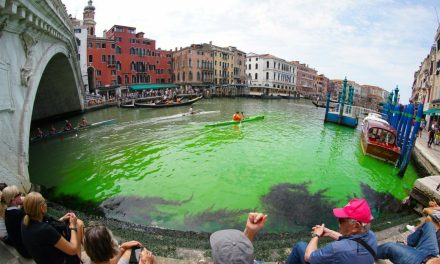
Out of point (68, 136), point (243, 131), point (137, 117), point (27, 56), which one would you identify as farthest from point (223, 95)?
point (27, 56)

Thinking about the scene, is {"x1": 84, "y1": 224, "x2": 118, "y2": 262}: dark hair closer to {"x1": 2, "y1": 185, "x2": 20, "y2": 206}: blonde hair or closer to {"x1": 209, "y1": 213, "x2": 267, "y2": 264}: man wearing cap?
{"x1": 209, "y1": 213, "x2": 267, "y2": 264}: man wearing cap

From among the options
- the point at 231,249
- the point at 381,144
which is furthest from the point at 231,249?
the point at 381,144

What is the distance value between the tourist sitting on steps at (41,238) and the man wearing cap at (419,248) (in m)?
4.42

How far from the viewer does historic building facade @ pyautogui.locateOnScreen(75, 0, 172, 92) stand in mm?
44344

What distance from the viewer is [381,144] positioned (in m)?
15.5

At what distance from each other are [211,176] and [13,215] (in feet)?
29.1

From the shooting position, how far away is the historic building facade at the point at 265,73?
77750mm

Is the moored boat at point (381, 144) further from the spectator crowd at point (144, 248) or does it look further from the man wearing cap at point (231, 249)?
the man wearing cap at point (231, 249)

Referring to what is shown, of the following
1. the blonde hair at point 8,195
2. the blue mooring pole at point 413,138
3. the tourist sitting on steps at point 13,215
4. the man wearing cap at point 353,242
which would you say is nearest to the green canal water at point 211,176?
the blue mooring pole at point 413,138

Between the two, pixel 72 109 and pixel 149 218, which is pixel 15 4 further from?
pixel 72 109

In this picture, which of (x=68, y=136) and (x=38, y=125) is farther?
(x=38, y=125)

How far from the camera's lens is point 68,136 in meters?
19.0

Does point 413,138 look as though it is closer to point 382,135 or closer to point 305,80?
point 382,135

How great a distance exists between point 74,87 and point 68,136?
31.5 ft
